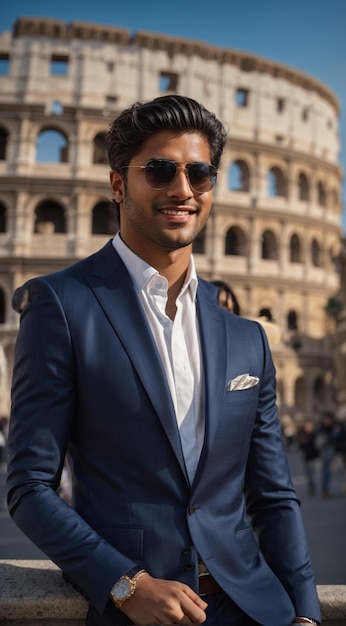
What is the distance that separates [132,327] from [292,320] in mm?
26658

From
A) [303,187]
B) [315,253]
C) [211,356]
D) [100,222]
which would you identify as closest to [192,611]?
[211,356]

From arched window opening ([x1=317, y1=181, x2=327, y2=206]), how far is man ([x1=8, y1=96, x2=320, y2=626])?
2891 cm

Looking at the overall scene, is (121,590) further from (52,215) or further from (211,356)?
→ (52,215)

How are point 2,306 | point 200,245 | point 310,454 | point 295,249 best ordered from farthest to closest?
point 295,249, point 200,245, point 2,306, point 310,454

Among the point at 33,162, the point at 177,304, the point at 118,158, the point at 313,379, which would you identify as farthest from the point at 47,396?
the point at 313,379

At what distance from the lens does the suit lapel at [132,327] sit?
1.35 m

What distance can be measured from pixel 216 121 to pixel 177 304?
44cm

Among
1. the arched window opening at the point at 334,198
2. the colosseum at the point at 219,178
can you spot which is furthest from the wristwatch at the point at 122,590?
the arched window opening at the point at 334,198

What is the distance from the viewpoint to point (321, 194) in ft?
97.7

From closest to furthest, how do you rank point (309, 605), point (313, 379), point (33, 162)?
point (309, 605) → point (33, 162) → point (313, 379)

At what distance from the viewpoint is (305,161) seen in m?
28.0

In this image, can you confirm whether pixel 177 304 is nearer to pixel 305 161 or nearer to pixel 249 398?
pixel 249 398

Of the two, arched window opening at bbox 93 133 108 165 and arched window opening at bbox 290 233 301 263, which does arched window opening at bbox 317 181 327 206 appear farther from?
arched window opening at bbox 93 133 108 165

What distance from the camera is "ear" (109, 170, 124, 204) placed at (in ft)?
5.08
